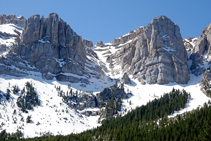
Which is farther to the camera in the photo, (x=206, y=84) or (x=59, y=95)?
(x=59, y=95)

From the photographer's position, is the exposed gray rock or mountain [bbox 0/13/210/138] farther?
the exposed gray rock

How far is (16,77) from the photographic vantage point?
179m

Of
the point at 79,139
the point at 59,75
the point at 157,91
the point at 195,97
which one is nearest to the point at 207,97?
the point at 195,97

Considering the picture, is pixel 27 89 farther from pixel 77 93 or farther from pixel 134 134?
pixel 134 134

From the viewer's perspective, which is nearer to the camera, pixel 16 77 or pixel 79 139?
pixel 79 139

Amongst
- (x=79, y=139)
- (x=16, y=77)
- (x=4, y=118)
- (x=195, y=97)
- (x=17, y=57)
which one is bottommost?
(x=79, y=139)

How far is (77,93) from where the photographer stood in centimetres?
17375

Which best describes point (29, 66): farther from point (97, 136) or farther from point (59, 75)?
point (97, 136)

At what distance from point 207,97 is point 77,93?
7815cm

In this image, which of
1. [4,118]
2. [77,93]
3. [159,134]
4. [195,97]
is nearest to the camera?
[159,134]

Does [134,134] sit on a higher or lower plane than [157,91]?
lower

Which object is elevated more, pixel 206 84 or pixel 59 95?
pixel 206 84

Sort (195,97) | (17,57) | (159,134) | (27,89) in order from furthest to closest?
(17,57)
(27,89)
(195,97)
(159,134)

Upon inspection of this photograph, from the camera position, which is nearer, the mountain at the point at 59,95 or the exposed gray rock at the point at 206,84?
the mountain at the point at 59,95
